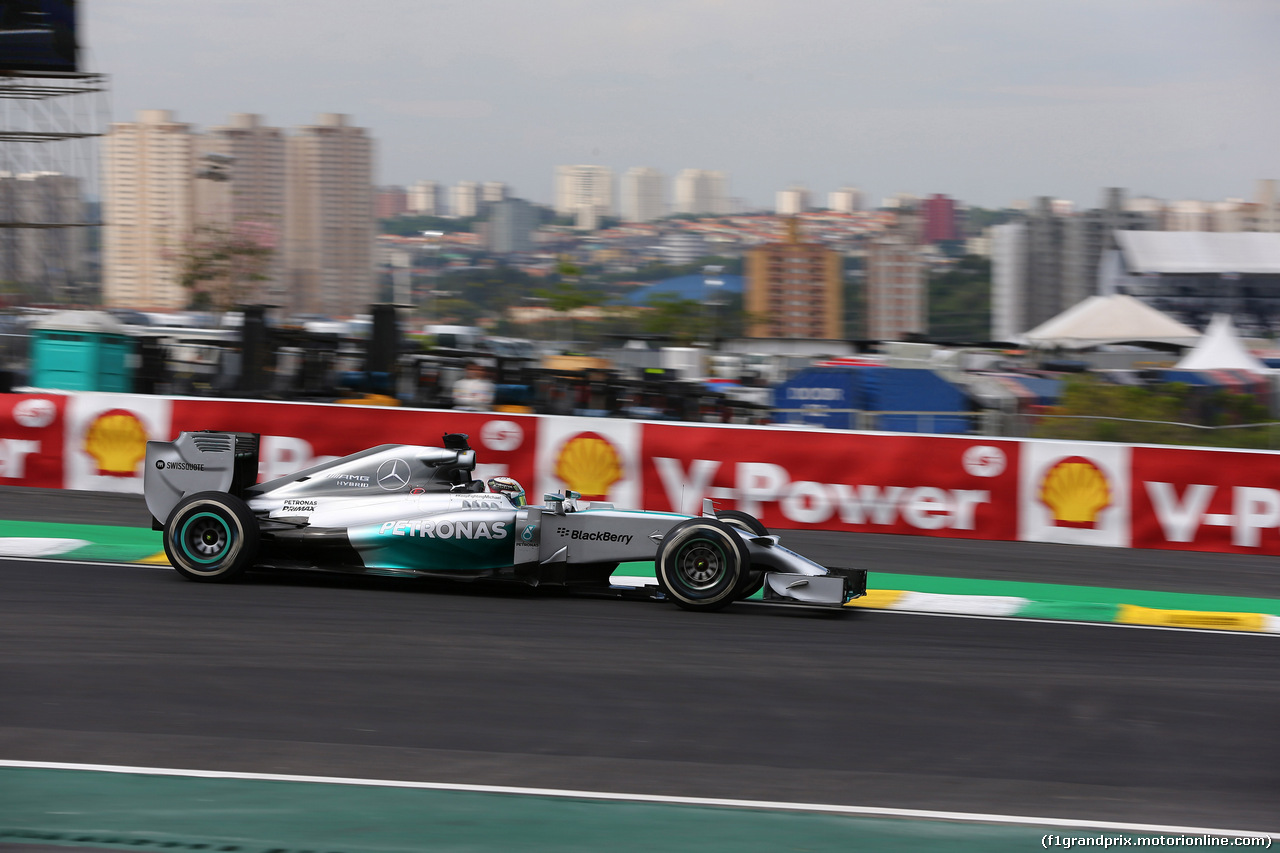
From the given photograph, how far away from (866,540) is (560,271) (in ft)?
115

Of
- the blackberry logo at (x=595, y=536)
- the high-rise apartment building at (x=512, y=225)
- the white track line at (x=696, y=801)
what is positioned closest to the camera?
the white track line at (x=696, y=801)

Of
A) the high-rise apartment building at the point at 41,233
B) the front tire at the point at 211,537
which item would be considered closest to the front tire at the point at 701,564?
the front tire at the point at 211,537

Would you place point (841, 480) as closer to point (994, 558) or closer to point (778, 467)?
point (778, 467)

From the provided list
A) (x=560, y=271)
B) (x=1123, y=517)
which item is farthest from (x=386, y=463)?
(x=560, y=271)

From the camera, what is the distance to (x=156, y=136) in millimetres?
97000

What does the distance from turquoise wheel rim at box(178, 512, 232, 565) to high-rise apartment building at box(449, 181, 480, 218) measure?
10134 cm

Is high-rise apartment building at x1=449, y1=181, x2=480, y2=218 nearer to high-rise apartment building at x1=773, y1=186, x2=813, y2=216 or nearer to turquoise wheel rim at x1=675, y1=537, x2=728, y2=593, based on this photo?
high-rise apartment building at x1=773, y1=186, x2=813, y2=216

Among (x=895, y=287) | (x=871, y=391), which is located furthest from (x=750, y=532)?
(x=895, y=287)

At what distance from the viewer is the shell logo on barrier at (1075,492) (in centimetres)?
1221

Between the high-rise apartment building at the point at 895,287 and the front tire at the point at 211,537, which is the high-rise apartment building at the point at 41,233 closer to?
the front tire at the point at 211,537

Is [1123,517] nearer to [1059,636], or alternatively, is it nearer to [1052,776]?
[1059,636]

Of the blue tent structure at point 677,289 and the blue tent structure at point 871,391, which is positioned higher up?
the blue tent structure at point 677,289

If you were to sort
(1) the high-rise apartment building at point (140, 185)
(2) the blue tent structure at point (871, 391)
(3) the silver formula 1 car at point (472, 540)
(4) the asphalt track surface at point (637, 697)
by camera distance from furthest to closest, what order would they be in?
(1) the high-rise apartment building at point (140, 185) → (2) the blue tent structure at point (871, 391) → (3) the silver formula 1 car at point (472, 540) → (4) the asphalt track surface at point (637, 697)

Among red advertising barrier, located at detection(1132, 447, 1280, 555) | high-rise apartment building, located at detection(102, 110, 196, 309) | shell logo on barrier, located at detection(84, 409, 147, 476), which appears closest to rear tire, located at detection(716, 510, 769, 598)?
red advertising barrier, located at detection(1132, 447, 1280, 555)
